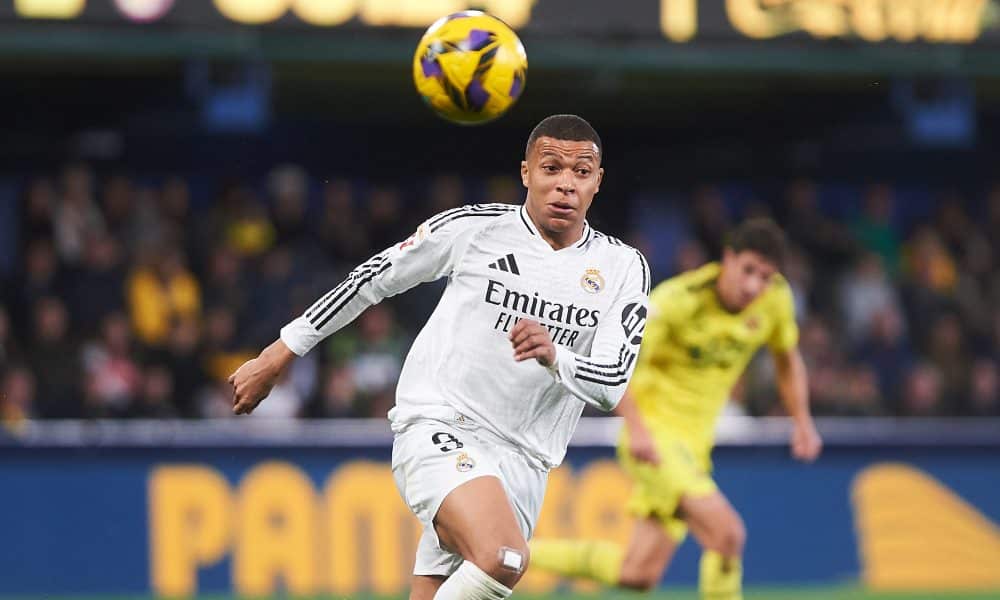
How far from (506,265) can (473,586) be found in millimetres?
1100

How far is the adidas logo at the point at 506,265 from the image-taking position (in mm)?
5871

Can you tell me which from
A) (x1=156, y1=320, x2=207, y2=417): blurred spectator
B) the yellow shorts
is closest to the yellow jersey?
the yellow shorts

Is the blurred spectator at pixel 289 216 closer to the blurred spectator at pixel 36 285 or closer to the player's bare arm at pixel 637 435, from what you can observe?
the blurred spectator at pixel 36 285

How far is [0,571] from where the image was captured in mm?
11039

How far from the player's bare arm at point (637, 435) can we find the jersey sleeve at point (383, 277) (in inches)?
94.3

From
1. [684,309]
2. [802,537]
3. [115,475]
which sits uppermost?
[684,309]

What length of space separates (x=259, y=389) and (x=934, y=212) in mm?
13052

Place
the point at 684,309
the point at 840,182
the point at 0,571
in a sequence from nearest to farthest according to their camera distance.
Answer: the point at 684,309 → the point at 0,571 → the point at 840,182

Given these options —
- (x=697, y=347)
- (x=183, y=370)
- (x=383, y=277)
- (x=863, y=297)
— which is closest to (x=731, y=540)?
(x=697, y=347)

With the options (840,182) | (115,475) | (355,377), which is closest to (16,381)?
(115,475)

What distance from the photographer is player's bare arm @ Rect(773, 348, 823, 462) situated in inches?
348

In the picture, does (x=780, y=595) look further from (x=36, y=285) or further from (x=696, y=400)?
(x=36, y=285)

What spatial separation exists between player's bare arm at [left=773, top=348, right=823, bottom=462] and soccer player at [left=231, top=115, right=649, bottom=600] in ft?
10.2

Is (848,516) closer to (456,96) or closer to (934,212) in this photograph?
(934,212)
